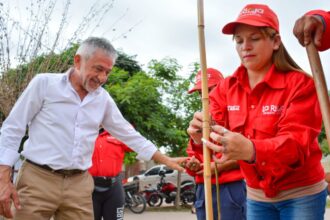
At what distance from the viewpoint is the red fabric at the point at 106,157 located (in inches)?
240

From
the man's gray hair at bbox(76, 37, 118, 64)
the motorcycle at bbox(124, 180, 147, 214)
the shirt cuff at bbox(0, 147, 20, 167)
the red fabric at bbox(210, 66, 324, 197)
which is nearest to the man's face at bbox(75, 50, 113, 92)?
the man's gray hair at bbox(76, 37, 118, 64)

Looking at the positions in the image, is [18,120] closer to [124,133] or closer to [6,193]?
[6,193]

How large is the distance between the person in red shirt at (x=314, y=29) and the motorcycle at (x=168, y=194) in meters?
17.8

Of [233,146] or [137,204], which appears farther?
[137,204]

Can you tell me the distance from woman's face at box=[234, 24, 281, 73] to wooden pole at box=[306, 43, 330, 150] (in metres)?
0.53

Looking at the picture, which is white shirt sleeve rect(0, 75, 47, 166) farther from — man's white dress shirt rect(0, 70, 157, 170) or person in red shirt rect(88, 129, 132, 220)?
person in red shirt rect(88, 129, 132, 220)

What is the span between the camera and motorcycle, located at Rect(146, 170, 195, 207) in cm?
1947

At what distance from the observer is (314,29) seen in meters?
1.85

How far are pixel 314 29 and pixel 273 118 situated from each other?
54 centimetres

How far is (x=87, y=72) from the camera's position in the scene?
137 inches

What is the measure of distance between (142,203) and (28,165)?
14.1 metres

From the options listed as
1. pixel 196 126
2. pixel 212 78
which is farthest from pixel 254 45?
pixel 212 78

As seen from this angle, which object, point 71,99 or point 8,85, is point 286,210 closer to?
point 71,99

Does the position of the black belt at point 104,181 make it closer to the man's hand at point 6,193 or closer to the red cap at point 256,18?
the man's hand at point 6,193
